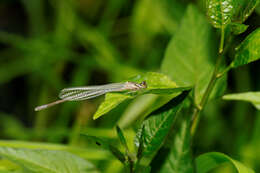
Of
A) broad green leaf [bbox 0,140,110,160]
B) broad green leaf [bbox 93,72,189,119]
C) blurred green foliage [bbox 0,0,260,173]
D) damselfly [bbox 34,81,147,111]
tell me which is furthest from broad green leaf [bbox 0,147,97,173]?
blurred green foliage [bbox 0,0,260,173]

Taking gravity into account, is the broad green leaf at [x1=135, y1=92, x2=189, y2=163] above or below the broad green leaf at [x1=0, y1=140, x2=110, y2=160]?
above

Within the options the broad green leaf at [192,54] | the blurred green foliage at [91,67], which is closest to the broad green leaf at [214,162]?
the broad green leaf at [192,54]

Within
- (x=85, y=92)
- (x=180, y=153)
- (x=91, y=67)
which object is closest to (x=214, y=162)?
(x=180, y=153)

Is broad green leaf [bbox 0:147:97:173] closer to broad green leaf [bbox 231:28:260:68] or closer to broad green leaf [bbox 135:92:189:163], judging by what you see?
broad green leaf [bbox 135:92:189:163]

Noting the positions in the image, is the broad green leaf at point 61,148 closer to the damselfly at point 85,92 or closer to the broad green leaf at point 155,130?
the damselfly at point 85,92

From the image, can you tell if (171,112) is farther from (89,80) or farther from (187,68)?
(89,80)

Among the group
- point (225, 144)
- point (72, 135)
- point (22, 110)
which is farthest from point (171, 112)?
point (22, 110)
